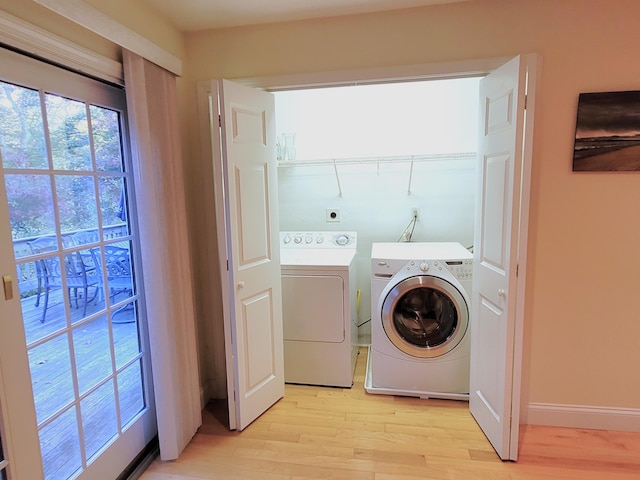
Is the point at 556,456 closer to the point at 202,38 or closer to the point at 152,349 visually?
the point at 152,349

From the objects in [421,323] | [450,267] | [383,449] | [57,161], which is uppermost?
[57,161]

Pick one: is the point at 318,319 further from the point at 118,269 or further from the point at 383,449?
the point at 118,269

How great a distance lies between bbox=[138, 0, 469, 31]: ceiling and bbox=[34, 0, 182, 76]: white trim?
291 mm

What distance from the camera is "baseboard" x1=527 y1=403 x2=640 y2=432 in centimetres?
207

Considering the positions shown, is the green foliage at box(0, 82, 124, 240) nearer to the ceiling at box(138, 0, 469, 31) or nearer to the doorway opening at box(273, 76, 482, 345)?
the ceiling at box(138, 0, 469, 31)

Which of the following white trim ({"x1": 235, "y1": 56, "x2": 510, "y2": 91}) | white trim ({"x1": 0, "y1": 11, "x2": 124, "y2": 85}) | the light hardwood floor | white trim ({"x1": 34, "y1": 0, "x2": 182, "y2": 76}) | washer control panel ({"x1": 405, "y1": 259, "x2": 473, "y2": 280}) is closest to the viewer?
white trim ({"x1": 0, "y1": 11, "x2": 124, "y2": 85})

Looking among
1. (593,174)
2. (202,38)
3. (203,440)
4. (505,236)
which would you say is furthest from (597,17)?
(203,440)

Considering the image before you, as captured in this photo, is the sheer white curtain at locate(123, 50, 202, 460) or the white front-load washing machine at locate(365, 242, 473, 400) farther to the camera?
the white front-load washing machine at locate(365, 242, 473, 400)

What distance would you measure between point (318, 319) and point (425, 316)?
2.39 ft

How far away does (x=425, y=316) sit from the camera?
250 cm

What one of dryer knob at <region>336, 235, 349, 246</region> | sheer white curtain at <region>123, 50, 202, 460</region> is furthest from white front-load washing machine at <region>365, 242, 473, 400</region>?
sheer white curtain at <region>123, 50, 202, 460</region>

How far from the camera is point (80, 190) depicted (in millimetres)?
1558

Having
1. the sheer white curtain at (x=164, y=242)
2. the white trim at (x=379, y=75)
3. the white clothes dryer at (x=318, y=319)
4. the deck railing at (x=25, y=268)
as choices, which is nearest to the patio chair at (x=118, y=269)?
the sheer white curtain at (x=164, y=242)

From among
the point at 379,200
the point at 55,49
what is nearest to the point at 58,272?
the point at 55,49
